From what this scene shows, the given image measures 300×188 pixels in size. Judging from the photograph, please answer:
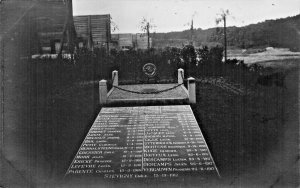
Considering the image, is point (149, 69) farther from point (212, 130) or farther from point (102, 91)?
point (212, 130)

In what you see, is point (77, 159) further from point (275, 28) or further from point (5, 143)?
point (275, 28)

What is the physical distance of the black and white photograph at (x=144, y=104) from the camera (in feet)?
17.9

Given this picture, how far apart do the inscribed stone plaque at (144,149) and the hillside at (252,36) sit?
168cm

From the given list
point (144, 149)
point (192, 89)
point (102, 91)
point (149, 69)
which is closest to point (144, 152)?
point (144, 149)

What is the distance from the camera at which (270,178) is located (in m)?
5.45

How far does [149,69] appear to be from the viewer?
708cm

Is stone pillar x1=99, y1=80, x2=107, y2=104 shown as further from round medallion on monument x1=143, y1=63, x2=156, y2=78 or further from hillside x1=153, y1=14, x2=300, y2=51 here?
hillside x1=153, y1=14, x2=300, y2=51

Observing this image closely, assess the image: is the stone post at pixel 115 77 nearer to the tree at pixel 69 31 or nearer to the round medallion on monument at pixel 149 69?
the round medallion on monument at pixel 149 69

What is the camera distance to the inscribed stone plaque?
5332 mm

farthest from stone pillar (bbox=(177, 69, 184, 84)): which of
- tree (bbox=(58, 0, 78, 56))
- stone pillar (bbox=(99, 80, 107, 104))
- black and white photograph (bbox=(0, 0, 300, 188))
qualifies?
tree (bbox=(58, 0, 78, 56))

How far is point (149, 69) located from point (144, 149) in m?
2.16

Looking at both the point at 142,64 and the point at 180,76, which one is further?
the point at 180,76

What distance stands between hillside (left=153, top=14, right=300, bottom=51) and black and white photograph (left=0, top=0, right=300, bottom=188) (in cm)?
2

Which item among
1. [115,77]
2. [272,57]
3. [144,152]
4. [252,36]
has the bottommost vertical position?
[144,152]
